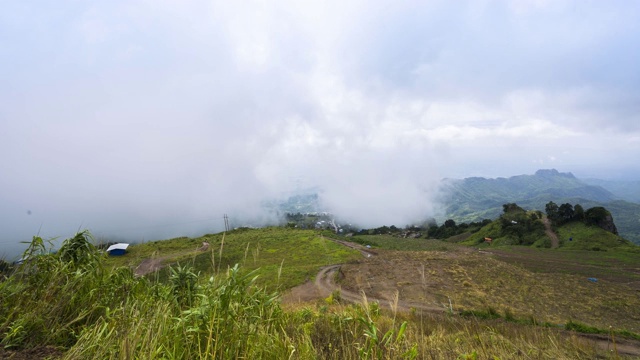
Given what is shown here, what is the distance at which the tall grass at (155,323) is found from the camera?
8.55 ft

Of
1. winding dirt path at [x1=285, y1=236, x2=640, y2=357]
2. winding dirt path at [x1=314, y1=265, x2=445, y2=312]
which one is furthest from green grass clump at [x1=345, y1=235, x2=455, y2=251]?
winding dirt path at [x1=314, y1=265, x2=445, y2=312]

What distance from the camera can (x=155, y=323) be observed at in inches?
111

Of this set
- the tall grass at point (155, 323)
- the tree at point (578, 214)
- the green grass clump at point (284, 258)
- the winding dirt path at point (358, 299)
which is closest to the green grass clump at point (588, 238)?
the tree at point (578, 214)

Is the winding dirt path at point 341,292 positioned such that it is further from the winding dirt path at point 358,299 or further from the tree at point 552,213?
the tree at point 552,213

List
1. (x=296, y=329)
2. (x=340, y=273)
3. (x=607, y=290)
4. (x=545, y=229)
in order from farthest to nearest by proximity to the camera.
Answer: (x=545, y=229) → (x=340, y=273) → (x=607, y=290) → (x=296, y=329)

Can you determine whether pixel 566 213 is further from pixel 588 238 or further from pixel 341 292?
pixel 341 292

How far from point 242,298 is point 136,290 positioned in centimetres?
203

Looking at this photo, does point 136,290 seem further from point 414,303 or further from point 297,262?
point 297,262

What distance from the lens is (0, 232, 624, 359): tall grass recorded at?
261 cm

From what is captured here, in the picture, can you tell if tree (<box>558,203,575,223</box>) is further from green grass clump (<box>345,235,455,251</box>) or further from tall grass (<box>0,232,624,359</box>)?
tall grass (<box>0,232,624,359</box>)

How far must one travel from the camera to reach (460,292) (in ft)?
73.0

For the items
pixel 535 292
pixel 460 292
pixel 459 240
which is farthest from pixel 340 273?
pixel 459 240

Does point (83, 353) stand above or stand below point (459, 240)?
above

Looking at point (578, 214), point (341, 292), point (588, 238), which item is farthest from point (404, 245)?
point (578, 214)
